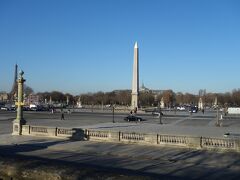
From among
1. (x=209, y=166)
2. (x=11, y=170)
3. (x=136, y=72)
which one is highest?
(x=136, y=72)

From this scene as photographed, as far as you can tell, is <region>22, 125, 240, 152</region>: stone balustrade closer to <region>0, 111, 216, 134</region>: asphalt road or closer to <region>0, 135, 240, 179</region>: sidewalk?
<region>0, 135, 240, 179</region>: sidewalk

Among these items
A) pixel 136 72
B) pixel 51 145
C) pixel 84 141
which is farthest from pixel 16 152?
pixel 136 72

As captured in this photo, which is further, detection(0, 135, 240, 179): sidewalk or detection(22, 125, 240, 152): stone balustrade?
detection(22, 125, 240, 152): stone balustrade

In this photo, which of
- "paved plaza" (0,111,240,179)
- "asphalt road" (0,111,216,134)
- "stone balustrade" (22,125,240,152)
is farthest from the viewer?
"asphalt road" (0,111,216,134)

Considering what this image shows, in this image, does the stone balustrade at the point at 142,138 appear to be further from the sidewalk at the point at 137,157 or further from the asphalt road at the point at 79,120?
the asphalt road at the point at 79,120

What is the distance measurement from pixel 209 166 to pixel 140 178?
12.2 meters

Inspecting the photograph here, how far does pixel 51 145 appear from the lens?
97.1ft

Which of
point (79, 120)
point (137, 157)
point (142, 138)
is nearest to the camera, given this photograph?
point (137, 157)

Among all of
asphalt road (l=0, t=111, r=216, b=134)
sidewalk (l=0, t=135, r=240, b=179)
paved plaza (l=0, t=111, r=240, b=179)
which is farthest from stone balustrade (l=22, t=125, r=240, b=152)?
asphalt road (l=0, t=111, r=216, b=134)

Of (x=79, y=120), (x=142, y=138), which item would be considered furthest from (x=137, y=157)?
(x=79, y=120)

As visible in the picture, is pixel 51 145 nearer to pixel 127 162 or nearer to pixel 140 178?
pixel 127 162

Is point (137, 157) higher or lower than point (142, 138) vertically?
lower

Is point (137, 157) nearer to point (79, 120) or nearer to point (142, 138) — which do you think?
point (142, 138)

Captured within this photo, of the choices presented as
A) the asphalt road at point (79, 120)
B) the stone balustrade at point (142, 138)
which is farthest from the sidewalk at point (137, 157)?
the asphalt road at point (79, 120)
